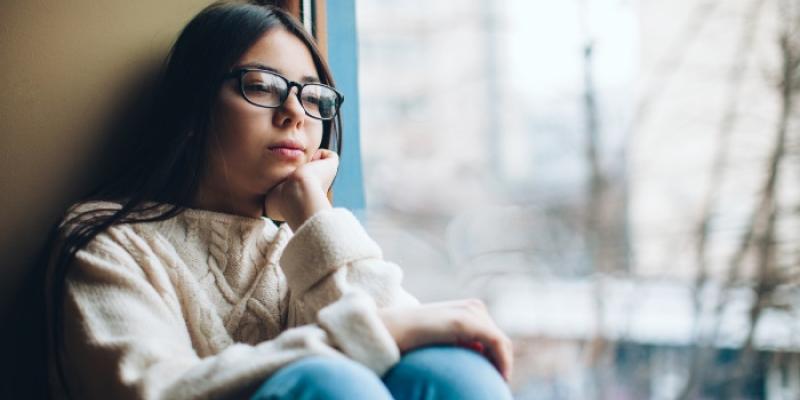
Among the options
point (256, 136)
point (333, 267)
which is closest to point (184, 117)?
point (256, 136)

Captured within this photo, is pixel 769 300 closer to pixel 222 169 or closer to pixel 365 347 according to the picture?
pixel 365 347

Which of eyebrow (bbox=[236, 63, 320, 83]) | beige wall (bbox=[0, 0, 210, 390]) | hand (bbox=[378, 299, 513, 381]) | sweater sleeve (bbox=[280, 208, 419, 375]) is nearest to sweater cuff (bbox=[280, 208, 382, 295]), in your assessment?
sweater sleeve (bbox=[280, 208, 419, 375])

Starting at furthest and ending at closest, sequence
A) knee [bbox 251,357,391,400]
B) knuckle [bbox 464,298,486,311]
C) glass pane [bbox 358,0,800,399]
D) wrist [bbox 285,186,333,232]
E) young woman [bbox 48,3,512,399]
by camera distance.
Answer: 1. glass pane [bbox 358,0,800,399]
2. wrist [bbox 285,186,333,232]
3. knuckle [bbox 464,298,486,311]
4. young woman [bbox 48,3,512,399]
5. knee [bbox 251,357,391,400]

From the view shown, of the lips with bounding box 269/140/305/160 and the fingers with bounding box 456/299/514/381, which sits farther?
the lips with bounding box 269/140/305/160

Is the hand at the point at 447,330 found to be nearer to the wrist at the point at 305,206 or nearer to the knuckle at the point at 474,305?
the knuckle at the point at 474,305

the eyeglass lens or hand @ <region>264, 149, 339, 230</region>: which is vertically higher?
the eyeglass lens

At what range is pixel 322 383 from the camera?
528 millimetres

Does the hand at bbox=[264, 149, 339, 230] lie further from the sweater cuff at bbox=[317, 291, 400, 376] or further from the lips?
the sweater cuff at bbox=[317, 291, 400, 376]

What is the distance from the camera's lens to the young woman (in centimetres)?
63

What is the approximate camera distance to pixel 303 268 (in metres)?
0.80

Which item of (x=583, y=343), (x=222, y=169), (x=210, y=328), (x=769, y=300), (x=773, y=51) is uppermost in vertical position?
(x=773, y=51)

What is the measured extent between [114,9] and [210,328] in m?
0.56

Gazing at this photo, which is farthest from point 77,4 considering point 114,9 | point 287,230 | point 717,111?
point 717,111

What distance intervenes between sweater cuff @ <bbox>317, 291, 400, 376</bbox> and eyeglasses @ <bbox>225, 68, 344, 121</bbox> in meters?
0.35
